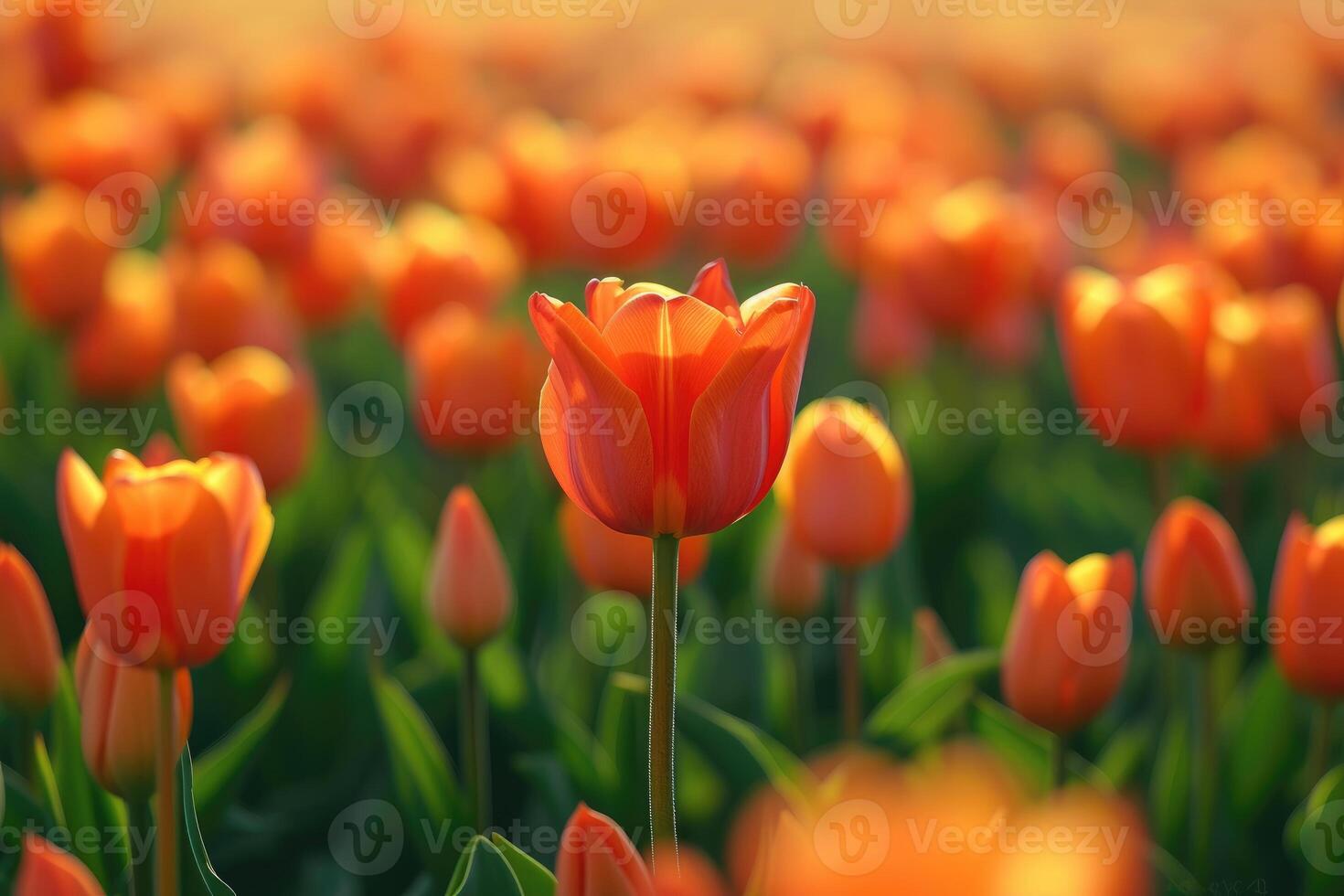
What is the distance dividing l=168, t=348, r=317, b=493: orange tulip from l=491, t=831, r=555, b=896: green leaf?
3.51 feet

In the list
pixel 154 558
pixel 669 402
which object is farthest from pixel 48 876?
pixel 669 402

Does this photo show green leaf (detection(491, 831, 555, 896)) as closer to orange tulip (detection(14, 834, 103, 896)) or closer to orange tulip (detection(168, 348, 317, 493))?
orange tulip (detection(14, 834, 103, 896))

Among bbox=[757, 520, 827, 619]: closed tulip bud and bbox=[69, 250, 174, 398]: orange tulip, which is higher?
bbox=[69, 250, 174, 398]: orange tulip

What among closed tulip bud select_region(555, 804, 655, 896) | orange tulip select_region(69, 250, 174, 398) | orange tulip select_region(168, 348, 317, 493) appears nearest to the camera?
closed tulip bud select_region(555, 804, 655, 896)

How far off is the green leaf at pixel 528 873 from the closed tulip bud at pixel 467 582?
1.65 ft

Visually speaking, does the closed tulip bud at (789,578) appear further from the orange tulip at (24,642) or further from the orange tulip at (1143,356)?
the orange tulip at (24,642)

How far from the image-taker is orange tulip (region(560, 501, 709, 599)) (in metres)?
1.81

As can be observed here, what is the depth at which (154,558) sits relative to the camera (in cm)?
132

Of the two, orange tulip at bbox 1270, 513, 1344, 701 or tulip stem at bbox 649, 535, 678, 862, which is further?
orange tulip at bbox 1270, 513, 1344, 701

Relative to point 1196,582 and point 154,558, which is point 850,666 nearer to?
point 1196,582

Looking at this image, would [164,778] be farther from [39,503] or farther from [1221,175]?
[1221,175]

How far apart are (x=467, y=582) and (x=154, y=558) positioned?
1.63ft

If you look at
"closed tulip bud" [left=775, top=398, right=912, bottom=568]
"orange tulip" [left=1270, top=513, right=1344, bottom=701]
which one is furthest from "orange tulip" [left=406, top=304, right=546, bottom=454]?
"orange tulip" [left=1270, top=513, right=1344, bottom=701]

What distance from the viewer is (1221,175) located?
12.5ft
